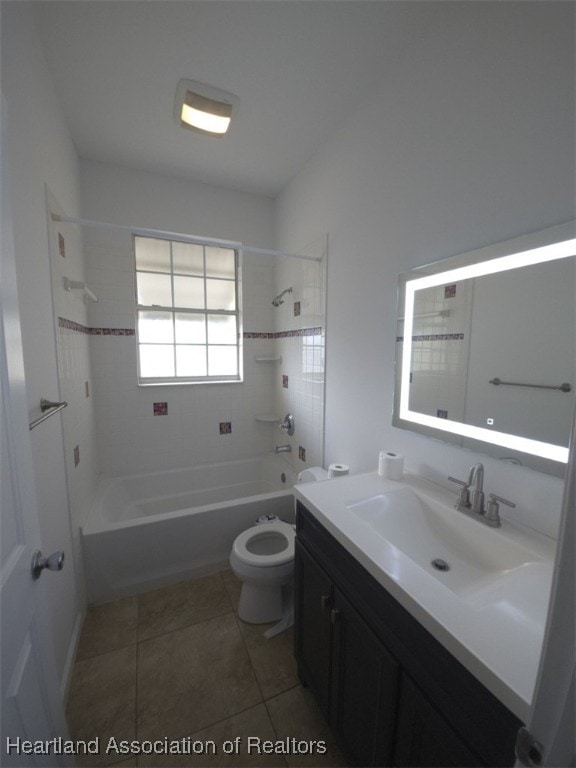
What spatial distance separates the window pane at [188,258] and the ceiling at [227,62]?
0.71 meters

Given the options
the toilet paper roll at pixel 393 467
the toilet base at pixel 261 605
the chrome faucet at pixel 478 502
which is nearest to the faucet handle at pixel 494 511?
the chrome faucet at pixel 478 502

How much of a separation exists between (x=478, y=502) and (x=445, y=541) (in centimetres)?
18

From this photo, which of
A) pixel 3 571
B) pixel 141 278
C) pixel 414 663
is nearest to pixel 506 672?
pixel 414 663

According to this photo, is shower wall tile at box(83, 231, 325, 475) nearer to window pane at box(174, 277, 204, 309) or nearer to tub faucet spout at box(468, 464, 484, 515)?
window pane at box(174, 277, 204, 309)

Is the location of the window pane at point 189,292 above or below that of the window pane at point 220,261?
below

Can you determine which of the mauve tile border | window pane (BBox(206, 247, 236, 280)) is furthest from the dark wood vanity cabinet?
window pane (BBox(206, 247, 236, 280))

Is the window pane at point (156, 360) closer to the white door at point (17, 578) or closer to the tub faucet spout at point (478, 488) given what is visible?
the white door at point (17, 578)

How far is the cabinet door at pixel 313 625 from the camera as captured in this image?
3.54 ft

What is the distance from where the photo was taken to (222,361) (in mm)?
2881

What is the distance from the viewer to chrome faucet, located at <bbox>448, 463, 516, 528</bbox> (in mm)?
972

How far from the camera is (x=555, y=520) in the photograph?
2.92 ft

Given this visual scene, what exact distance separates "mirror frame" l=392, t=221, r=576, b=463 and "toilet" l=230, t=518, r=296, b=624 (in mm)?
923

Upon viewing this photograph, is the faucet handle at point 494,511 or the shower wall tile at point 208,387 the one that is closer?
the faucet handle at point 494,511

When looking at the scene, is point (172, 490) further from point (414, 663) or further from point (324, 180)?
point (324, 180)
